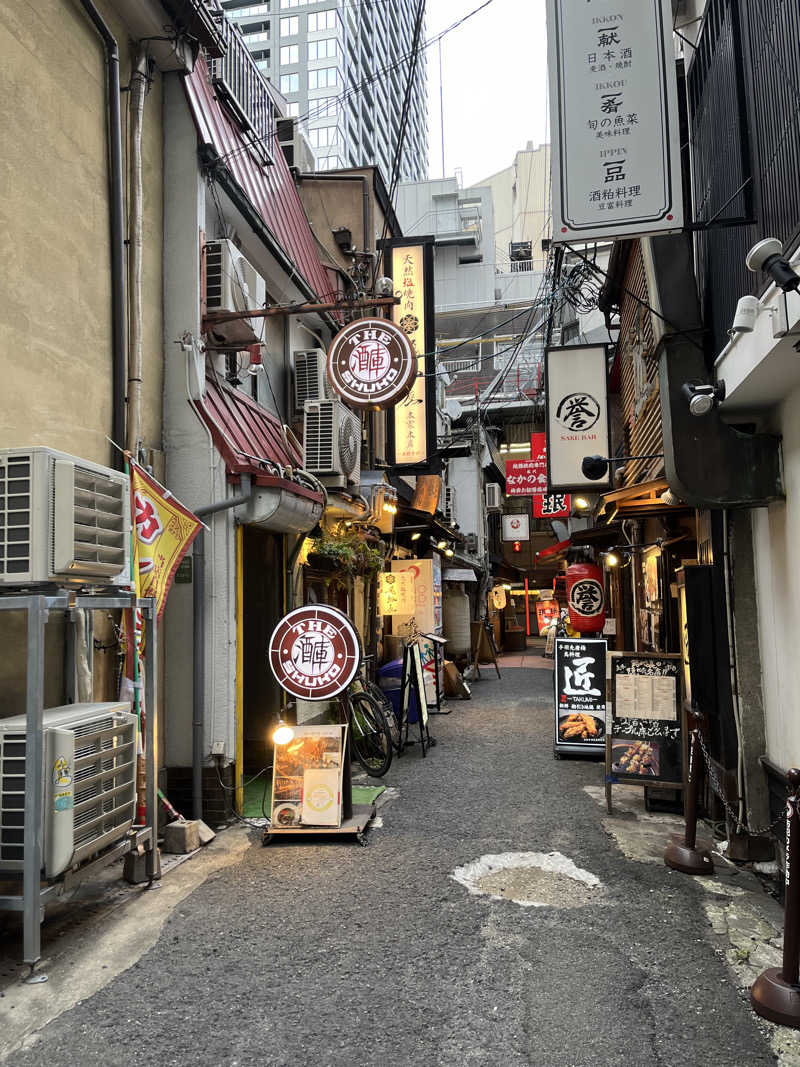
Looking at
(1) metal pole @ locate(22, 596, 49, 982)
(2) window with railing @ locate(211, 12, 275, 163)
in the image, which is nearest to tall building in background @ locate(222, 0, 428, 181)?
(2) window with railing @ locate(211, 12, 275, 163)

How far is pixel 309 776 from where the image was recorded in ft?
24.7

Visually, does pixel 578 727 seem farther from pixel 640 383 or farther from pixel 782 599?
pixel 782 599

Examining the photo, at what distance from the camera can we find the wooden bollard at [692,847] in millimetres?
6473

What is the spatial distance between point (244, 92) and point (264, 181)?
1.24 metres

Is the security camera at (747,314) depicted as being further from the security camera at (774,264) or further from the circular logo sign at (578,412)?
the circular logo sign at (578,412)

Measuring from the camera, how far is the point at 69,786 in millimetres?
5012

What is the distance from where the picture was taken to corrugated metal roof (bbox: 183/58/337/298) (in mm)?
9086

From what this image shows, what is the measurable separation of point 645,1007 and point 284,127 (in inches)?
586

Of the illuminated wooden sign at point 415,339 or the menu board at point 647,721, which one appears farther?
the illuminated wooden sign at point 415,339

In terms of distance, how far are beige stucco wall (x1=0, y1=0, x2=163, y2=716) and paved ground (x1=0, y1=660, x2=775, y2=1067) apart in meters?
2.36

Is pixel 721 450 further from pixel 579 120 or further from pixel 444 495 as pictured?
pixel 444 495

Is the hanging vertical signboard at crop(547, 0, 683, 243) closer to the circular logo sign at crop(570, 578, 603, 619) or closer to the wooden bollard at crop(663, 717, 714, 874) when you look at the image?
the wooden bollard at crop(663, 717, 714, 874)

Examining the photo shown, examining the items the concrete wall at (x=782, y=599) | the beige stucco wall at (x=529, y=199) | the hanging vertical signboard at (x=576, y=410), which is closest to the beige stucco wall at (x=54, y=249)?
the concrete wall at (x=782, y=599)

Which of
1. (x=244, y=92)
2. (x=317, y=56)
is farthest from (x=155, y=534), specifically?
(x=317, y=56)
